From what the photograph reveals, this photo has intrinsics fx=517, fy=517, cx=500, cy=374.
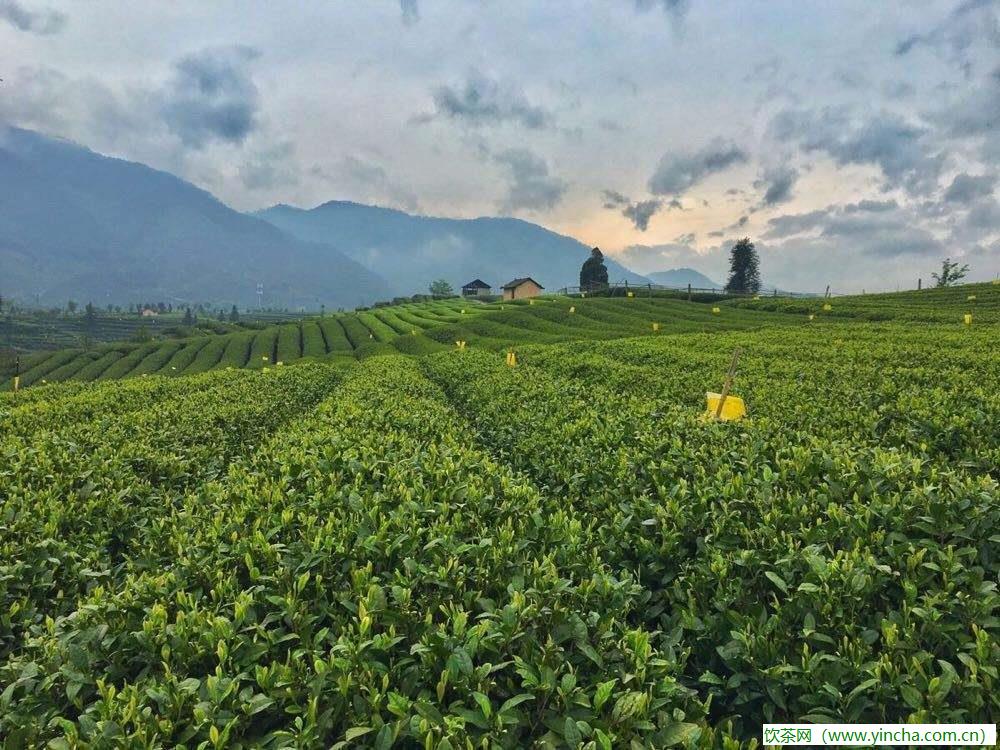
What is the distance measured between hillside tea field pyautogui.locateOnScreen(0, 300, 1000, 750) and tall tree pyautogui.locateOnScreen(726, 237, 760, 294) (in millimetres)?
90657

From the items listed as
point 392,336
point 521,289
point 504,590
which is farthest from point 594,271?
point 504,590

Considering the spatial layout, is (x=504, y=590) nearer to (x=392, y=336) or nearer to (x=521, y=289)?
(x=392, y=336)

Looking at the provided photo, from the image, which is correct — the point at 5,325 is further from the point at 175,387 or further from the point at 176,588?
the point at 176,588

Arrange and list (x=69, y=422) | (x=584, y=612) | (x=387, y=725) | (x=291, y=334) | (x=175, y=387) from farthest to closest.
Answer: (x=291, y=334)
(x=175, y=387)
(x=69, y=422)
(x=584, y=612)
(x=387, y=725)

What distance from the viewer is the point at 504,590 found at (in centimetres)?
334

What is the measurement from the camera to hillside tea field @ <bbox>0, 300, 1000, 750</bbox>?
7.98ft

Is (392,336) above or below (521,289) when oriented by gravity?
below

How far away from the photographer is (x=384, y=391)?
12.5 m

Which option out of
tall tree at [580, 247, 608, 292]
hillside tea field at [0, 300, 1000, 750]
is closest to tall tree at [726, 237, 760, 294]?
tall tree at [580, 247, 608, 292]

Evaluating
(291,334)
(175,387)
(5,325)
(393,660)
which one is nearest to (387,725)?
(393,660)

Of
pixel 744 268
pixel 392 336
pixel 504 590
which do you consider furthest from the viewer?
pixel 744 268

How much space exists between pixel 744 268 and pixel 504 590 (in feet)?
320

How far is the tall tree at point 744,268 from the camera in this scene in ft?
291

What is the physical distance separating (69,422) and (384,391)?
6177 mm
